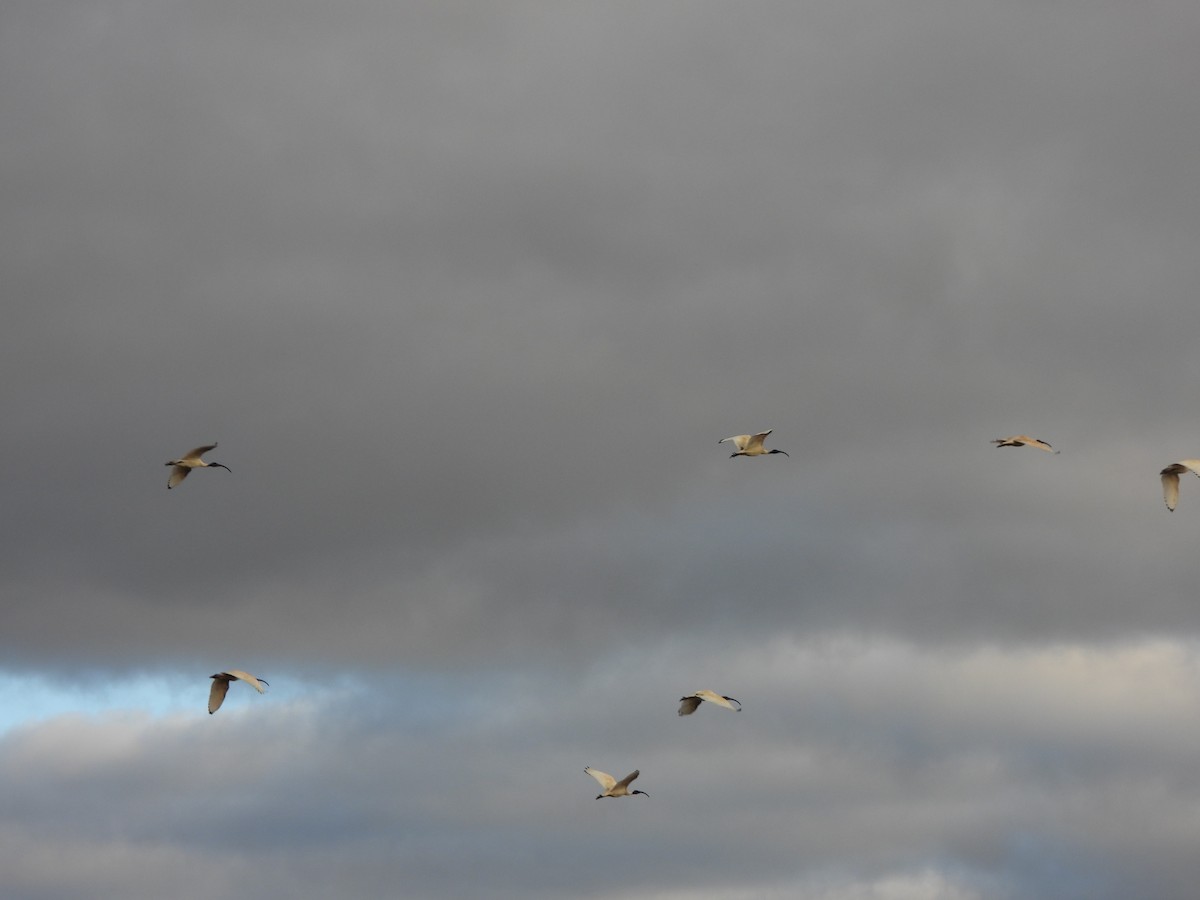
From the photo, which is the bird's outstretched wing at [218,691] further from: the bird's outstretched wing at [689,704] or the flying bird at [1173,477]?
the flying bird at [1173,477]

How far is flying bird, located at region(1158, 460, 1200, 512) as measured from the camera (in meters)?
119

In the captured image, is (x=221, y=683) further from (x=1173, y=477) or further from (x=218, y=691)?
(x=1173, y=477)

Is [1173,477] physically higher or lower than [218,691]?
higher

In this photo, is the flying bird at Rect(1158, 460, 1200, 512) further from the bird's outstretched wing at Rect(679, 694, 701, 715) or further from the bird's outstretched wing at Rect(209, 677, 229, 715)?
the bird's outstretched wing at Rect(209, 677, 229, 715)

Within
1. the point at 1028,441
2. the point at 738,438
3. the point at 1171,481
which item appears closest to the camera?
the point at 1171,481

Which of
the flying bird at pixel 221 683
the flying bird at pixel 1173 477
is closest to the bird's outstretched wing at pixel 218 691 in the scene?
the flying bird at pixel 221 683

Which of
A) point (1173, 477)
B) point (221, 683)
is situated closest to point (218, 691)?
point (221, 683)

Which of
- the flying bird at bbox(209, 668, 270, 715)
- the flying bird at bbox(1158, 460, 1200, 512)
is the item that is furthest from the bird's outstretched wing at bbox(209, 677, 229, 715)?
the flying bird at bbox(1158, 460, 1200, 512)

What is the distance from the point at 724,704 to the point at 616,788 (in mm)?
17278

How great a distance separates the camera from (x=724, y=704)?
413 ft

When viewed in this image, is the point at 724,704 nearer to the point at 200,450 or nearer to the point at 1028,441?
the point at 1028,441

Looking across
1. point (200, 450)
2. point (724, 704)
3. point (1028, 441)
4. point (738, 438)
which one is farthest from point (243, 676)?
point (1028, 441)

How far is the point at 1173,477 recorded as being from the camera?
124 metres

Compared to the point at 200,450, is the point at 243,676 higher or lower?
lower
